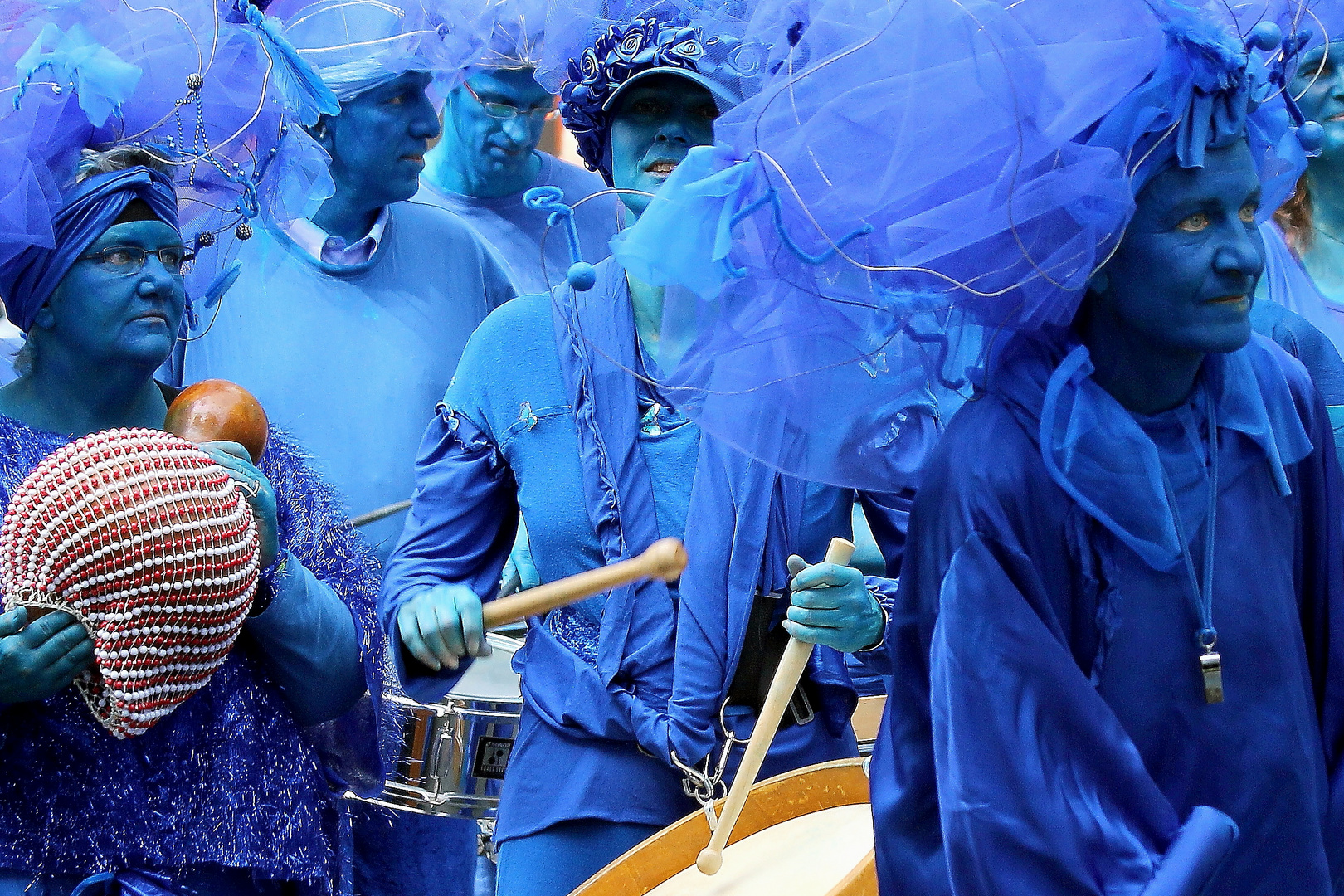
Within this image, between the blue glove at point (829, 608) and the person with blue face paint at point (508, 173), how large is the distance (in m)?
2.10

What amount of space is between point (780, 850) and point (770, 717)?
0.39m

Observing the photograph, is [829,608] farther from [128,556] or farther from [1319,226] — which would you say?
[1319,226]

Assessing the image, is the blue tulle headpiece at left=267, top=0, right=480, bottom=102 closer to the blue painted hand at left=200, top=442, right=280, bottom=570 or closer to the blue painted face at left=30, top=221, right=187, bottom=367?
the blue painted face at left=30, top=221, right=187, bottom=367

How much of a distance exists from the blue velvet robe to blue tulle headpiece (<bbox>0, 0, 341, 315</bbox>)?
391 mm

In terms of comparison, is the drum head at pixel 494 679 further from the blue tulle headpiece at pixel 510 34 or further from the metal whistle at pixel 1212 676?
the metal whistle at pixel 1212 676

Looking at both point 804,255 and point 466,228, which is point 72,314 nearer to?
point 804,255

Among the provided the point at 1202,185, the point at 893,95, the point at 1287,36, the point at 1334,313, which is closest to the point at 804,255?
the point at 893,95

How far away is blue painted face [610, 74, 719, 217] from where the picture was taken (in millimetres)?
3094

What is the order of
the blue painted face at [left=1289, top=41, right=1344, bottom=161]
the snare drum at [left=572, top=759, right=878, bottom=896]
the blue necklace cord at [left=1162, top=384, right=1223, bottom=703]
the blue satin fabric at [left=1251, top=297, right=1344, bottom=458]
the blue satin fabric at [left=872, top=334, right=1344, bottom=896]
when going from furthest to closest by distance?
the blue painted face at [left=1289, top=41, right=1344, bottom=161] < the blue satin fabric at [left=1251, top=297, right=1344, bottom=458] < the snare drum at [left=572, top=759, right=878, bottom=896] < the blue necklace cord at [left=1162, top=384, right=1223, bottom=703] < the blue satin fabric at [left=872, top=334, right=1344, bottom=896]

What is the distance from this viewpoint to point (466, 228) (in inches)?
180

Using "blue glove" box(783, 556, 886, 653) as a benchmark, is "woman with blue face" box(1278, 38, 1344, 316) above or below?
above

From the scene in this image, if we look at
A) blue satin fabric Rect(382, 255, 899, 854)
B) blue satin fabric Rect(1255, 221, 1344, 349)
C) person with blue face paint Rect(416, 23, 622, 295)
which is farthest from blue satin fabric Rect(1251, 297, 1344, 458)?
person with blue face paint Rect(416, 23, 622, 295)

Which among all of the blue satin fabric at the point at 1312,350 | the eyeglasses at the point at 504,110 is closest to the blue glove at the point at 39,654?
the blue satin fabric at the point at 1312,350

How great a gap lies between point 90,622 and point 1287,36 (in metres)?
1.81
